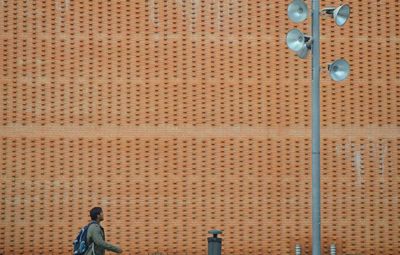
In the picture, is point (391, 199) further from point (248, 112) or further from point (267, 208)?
point (248, 112)

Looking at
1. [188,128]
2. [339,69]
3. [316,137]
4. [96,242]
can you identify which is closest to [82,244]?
[96,242]

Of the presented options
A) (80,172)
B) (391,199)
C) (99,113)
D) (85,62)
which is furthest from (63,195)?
(391,199)

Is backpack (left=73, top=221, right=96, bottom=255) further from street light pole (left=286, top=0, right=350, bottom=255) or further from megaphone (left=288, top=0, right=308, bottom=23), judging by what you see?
megaphone (left=288, top=0, right=308, bottom=23)

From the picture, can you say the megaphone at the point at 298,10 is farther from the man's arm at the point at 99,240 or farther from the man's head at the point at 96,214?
the man's arm at the point at 99,240

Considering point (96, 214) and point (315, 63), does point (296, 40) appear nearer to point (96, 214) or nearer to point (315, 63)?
point (315, 63)

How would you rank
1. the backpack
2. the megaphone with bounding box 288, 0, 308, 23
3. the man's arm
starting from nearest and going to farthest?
the man's arm → the backpack → the megaphone with bounding box 288, 0, 308, 23

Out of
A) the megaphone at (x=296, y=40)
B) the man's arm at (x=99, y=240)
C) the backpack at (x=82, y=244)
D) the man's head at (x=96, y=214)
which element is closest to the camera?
the man's arm at (x=99, y=240)

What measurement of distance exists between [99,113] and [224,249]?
18.3 feet

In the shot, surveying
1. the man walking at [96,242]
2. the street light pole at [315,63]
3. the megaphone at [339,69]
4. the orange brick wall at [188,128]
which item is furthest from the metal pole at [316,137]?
the orange brick wall at [188,128]

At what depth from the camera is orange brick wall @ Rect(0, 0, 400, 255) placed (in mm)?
20641

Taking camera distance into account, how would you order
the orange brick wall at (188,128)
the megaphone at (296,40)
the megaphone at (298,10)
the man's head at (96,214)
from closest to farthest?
the man's head at (96,214), the megaphone at (298,10), the megaphone at (296,40), the orange brick wall at (188,128)

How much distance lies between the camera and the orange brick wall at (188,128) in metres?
20.6

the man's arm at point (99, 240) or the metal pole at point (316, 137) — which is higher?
the metal pole at point (316, 137)

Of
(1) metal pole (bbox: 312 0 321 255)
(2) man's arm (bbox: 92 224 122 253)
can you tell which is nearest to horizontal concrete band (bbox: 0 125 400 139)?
(1) metal pole (bbox: 312 0 321 255)
